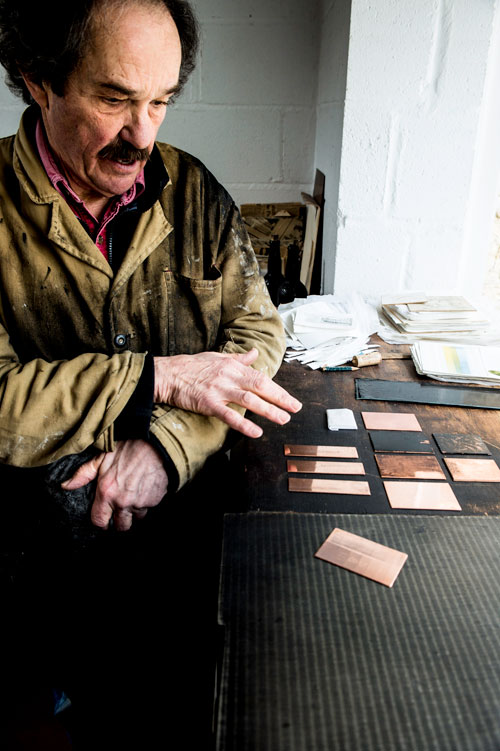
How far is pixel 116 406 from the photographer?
42.6 inches

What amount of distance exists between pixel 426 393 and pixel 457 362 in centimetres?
19

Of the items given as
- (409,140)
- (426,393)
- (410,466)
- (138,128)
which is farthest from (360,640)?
(409,140)

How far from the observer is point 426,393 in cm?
136

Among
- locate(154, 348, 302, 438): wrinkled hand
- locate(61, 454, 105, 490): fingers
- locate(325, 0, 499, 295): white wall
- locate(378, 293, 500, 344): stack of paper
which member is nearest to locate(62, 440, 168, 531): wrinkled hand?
locate(61, 454, 105, 490): fingers

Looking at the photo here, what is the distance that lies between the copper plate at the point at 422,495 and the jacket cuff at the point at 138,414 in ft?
1.57

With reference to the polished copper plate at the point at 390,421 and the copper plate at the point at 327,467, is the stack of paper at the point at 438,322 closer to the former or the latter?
the polished copper plate at the point at 390,421

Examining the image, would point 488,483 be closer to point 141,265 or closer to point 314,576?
point 314,576

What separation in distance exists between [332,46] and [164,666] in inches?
86.8

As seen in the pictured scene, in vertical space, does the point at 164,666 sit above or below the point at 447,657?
below

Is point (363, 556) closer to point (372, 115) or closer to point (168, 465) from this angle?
point (168, 465)

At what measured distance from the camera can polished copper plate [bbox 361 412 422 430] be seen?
1.22m

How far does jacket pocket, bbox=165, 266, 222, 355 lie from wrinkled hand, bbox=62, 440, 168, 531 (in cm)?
35

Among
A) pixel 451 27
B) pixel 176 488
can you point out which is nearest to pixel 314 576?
pixel 176 488

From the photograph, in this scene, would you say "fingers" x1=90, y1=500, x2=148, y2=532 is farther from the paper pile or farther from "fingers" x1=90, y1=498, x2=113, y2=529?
the paper pile
